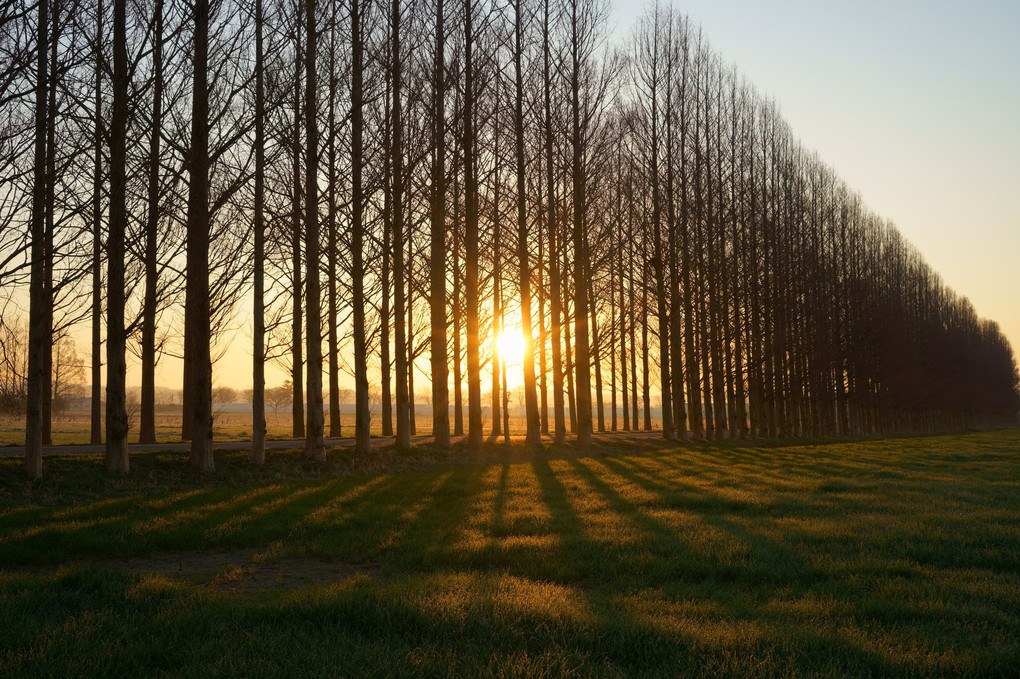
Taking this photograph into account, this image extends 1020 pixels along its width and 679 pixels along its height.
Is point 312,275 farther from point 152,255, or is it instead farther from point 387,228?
point 152,255

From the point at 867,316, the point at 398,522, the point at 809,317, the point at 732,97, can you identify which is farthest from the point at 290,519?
the point at 867,316

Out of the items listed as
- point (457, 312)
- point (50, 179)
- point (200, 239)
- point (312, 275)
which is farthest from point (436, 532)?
point (457, 312)

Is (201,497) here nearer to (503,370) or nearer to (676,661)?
(676,661)

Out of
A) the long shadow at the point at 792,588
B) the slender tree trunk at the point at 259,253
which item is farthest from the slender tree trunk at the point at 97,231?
the long shadow at the point at 792,588

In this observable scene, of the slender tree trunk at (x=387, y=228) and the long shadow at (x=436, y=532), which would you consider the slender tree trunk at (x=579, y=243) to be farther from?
the long shadow at (x=436, y=532)

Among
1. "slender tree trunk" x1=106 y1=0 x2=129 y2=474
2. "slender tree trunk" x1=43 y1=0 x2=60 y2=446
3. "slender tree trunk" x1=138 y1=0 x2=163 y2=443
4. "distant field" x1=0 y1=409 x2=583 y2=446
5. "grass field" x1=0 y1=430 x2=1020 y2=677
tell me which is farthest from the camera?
"distant field" x1=0 y1=409 x2=583 y2=446

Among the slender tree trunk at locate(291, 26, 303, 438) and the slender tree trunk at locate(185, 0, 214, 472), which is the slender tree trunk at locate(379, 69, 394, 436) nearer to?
the slender tree trunk at locate(291, 26, 303, 438)

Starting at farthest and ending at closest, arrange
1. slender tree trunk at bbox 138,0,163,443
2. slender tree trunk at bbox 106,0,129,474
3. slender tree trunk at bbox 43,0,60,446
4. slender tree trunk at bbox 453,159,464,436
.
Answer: slender tree trunk at bbox 453,159,464,436, slender tree trunk at bbox 138,0,163,443, slender tree trunk at bbox 106,0,129,474, slender tree trunk at bbox 43,0,60,446

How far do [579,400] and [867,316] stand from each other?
30533mm

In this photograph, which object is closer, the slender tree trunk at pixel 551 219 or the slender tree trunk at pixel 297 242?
the slender tree trunk at pixel 297 242

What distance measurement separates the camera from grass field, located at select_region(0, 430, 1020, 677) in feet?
11.8

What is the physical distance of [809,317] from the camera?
36.3 metres

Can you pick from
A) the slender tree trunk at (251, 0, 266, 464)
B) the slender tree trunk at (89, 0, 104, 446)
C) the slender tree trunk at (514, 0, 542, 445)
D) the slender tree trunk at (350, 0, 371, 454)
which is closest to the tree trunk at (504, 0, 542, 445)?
the slender tree trunk at (514, 0, 542, 445)

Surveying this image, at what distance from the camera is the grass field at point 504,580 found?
360 centimetres
